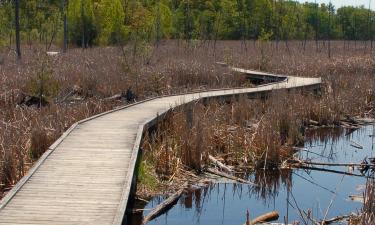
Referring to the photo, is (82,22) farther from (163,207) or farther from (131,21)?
(163,207)

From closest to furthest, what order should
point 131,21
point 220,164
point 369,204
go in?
point 369,204 < point 220,164 < point 131,21

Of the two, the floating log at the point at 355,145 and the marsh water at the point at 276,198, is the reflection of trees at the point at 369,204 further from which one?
the floating log at the point at 355,145

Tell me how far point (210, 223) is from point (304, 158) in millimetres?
3254

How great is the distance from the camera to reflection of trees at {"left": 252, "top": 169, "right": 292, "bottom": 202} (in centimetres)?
709

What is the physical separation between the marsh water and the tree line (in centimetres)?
1322

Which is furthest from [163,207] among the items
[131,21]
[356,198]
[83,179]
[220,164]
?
[131,21]

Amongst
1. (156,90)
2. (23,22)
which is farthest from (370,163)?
(23,22)

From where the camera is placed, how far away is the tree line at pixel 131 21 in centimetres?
2556

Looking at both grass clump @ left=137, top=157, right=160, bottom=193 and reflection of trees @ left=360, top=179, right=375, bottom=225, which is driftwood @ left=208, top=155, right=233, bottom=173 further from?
reflection of trees @ left=360, top=179, right=375, bottom=225

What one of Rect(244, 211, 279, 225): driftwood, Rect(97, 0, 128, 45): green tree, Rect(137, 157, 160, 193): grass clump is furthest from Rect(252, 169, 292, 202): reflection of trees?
Rect(97, 0, 128, 45): green tree

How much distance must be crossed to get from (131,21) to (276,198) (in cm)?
2516

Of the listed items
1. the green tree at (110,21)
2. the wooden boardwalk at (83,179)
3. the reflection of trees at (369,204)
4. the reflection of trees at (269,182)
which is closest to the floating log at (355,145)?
the reflection of trees at (269,182)

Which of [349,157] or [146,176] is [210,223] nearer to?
[146,176]

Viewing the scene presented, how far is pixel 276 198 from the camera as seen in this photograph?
22.7 ft
